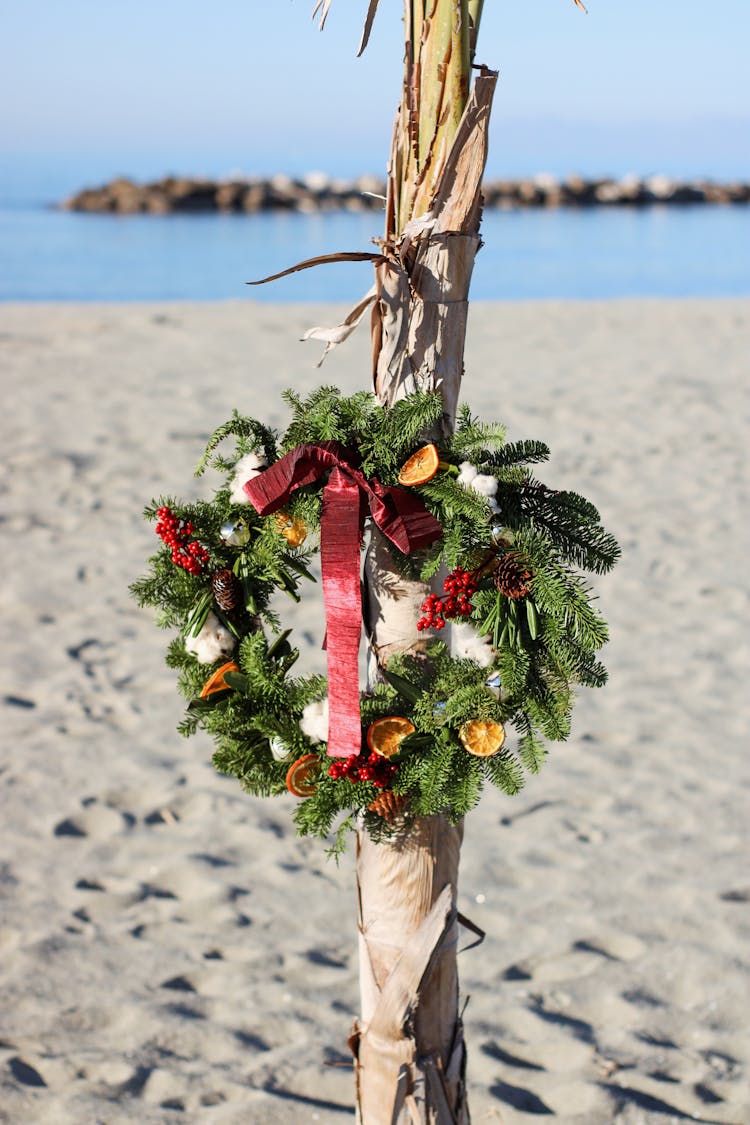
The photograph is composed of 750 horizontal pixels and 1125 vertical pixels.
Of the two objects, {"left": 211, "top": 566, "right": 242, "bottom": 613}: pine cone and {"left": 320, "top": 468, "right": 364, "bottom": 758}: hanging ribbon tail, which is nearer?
{"left": 320, "top": 468, "right": 364, "bottom": 758}: hanging ribbon tail

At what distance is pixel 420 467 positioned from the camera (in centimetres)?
195

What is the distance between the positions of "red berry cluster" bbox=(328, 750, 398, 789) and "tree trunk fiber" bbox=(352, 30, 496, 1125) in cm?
14

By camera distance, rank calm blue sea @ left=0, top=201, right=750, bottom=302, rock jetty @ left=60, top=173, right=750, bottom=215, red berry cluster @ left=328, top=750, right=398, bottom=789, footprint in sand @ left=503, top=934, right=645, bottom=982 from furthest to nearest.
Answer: rock jetty @ left=60, top=173, right=750, bottom=215, calm blue sea @ left=0, top=201, right=750, bottom=302, footprint in sand @ left=503, top=934, right=645, bottom=982, red berry cluster @ left=328, top=750, right=398, bottom=789

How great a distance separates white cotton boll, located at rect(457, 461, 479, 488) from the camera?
1.93m

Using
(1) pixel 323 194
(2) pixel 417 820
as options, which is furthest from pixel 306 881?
(1) pixel 323 194

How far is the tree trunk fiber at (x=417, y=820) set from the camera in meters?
1.88

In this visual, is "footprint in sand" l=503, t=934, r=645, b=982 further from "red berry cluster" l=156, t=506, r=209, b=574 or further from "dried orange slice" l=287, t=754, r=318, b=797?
"red berry cluster" l=156, t=506, r=209, b=574

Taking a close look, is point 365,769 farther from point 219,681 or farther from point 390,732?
point 219,681

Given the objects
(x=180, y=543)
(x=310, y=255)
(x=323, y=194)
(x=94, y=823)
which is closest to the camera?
(x=180, y=543)

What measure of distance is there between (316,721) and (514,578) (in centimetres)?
45

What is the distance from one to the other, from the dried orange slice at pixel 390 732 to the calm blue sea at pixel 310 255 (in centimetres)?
1517

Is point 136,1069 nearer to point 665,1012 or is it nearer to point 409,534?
point 665,1012

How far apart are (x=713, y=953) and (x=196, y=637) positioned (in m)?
1.99

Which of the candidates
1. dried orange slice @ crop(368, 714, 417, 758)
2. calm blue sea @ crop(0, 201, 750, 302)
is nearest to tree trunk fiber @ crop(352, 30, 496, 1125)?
dried orange slice @ crop(368, 714, 417, 758)
